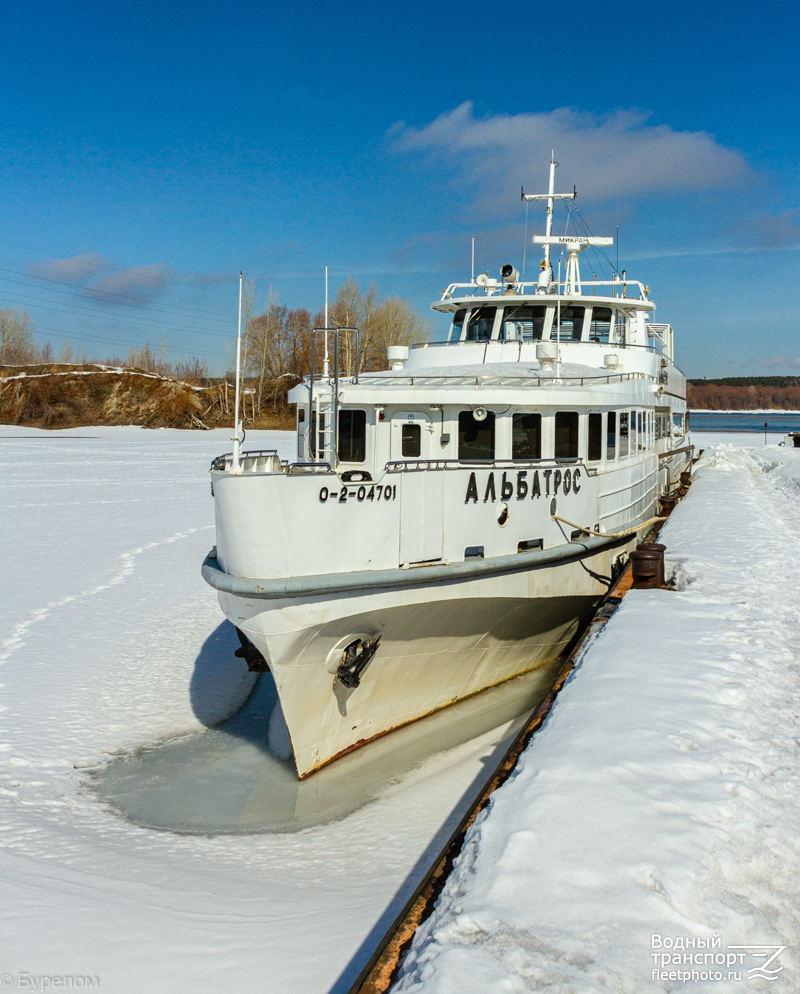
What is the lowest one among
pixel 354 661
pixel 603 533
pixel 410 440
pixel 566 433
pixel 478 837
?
pixel 478 837

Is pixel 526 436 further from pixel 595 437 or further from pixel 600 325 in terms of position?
pixel 600 325

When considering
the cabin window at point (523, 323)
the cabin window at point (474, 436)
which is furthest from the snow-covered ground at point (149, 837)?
the cabin window at point (523, 323)

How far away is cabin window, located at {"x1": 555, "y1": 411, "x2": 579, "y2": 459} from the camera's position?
9.72 meters

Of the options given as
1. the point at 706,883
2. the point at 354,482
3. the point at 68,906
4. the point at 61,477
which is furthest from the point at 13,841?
the point at 61,477

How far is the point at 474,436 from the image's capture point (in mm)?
9438

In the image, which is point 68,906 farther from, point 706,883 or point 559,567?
point 559,567

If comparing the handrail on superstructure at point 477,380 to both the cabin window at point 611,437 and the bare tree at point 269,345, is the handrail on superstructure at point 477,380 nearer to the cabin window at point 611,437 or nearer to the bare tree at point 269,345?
the cabin window at point 611,437

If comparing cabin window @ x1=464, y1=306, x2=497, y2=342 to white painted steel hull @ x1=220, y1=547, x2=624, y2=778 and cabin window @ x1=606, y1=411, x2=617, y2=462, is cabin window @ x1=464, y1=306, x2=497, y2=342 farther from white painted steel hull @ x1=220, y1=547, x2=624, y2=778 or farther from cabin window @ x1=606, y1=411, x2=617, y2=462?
white painted steel hull @ x1=220, y1=547, x2=624, y2=778

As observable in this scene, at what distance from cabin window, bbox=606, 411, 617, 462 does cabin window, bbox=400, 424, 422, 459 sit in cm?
272

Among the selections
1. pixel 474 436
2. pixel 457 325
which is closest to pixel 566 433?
pixel 474 436

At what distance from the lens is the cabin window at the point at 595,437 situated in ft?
33.0

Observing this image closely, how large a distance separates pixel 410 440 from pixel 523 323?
5.26 m

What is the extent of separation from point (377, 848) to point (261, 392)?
161ft

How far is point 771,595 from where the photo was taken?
8258 millimetres
